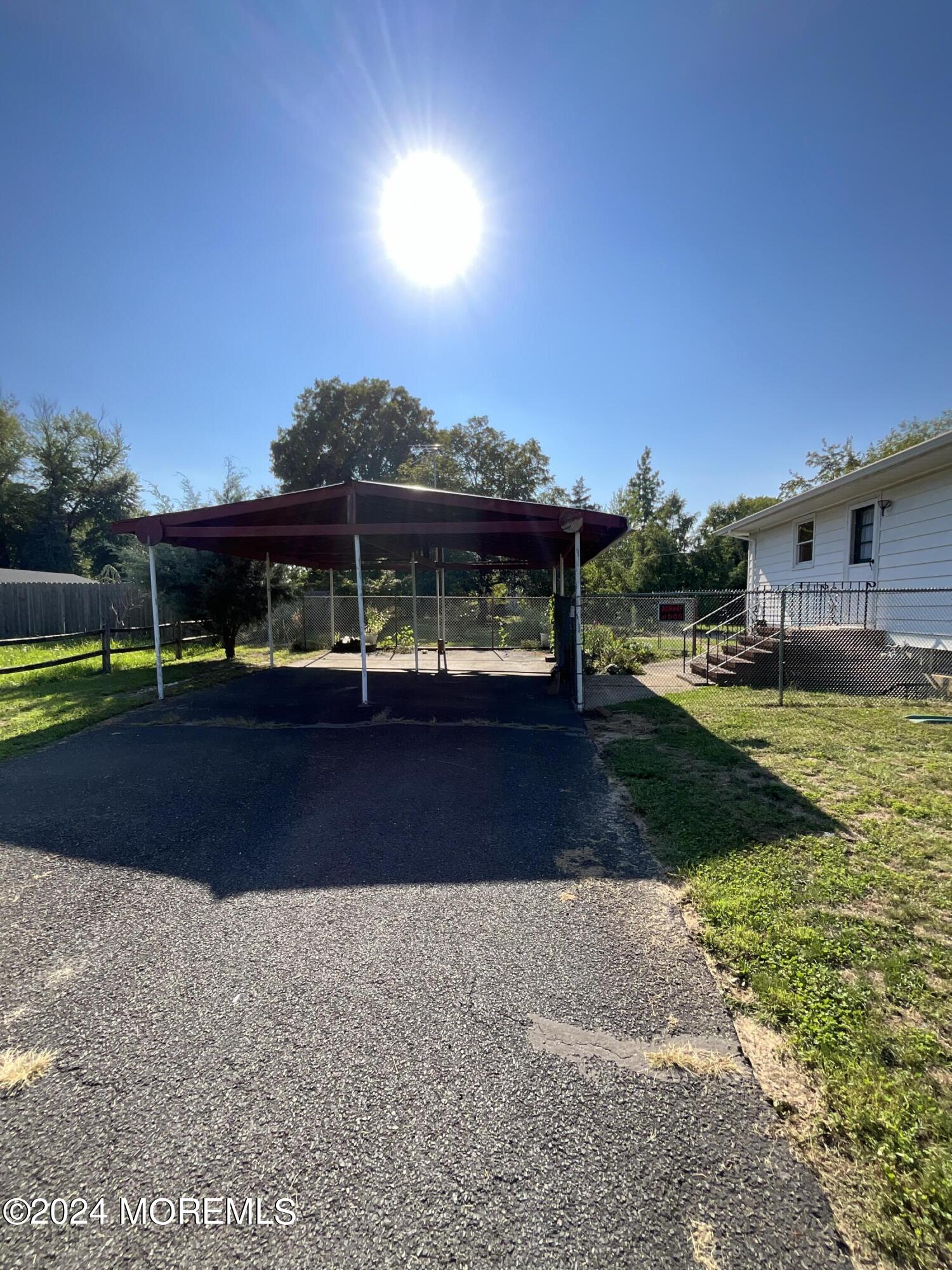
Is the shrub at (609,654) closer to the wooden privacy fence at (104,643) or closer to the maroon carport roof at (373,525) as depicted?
the maroon carport roof at (373,525)

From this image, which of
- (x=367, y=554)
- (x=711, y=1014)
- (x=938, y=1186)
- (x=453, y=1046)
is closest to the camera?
(x=938, y=1186)

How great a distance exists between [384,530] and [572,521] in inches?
108

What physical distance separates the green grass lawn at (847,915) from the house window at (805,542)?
7334 millimetres

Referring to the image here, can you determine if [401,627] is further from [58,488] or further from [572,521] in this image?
[58,488]

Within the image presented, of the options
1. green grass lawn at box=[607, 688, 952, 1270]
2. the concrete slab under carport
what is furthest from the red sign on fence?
green grass lawn at box=[607, 688, 952, 1270]

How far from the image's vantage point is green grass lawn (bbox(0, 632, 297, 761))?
275 inches

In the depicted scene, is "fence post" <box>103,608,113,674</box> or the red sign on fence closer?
"fence post" <box>103,608,113,674</box>

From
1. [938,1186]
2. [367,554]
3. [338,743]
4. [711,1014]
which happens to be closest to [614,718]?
[338,743]

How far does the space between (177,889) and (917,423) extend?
38457 mm

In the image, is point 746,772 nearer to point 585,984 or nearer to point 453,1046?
point 585,984

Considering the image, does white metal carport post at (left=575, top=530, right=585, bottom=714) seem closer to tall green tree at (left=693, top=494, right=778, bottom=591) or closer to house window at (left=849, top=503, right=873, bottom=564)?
house window at (left=849, top=503, right=873, bottom=564)

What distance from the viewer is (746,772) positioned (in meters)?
4.89

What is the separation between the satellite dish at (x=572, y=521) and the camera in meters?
7.79

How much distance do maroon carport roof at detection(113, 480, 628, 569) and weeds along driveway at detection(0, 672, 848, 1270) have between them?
507 cm
